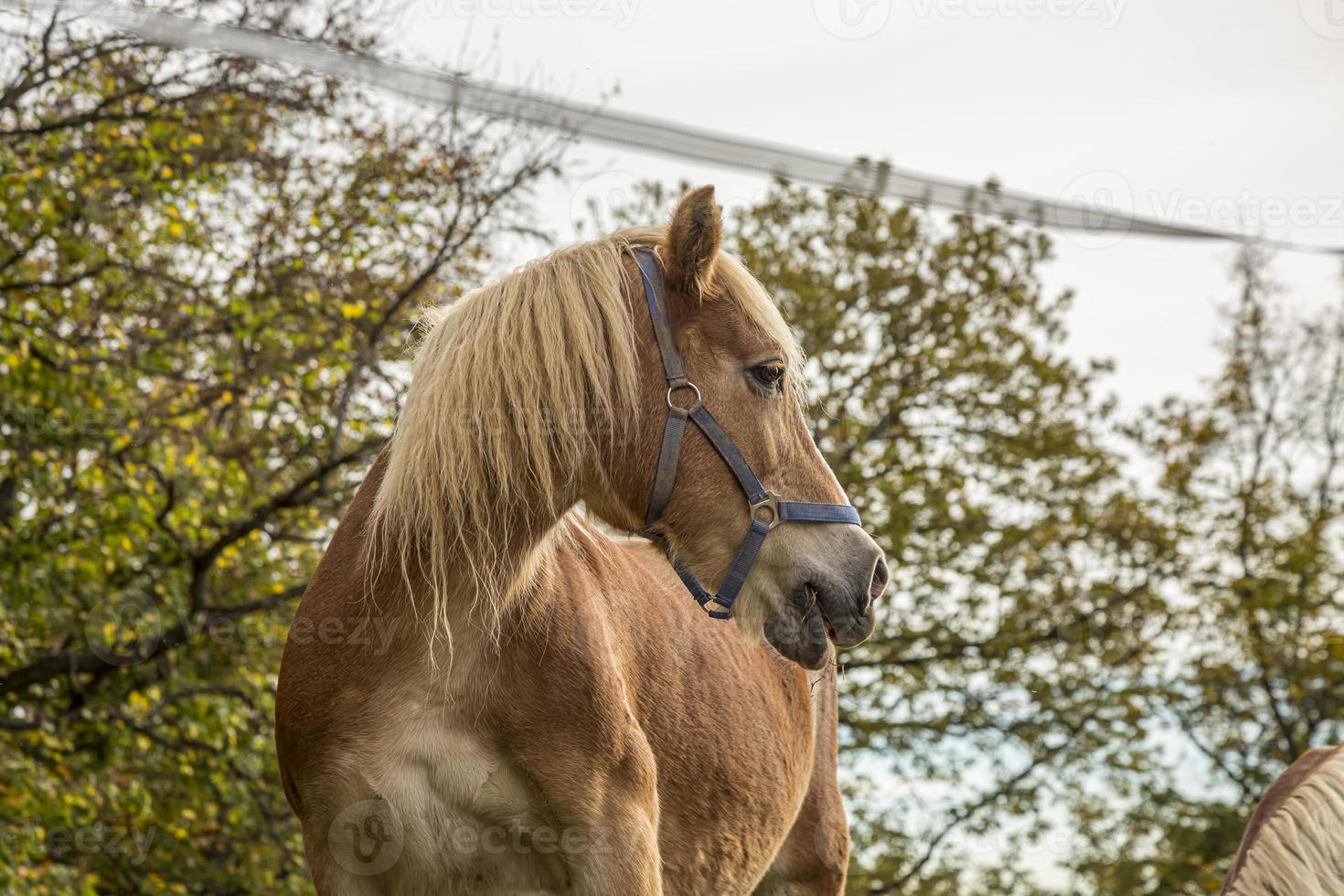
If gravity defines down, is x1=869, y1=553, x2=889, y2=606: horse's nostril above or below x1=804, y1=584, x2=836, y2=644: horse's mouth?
above

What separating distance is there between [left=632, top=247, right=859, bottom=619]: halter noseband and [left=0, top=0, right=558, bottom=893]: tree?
4.73 m

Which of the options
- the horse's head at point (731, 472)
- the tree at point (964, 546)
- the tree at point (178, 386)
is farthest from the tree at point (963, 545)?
the horse's head at point (731, 472)

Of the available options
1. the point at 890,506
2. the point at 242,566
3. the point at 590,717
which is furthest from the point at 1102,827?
the point at 590,717

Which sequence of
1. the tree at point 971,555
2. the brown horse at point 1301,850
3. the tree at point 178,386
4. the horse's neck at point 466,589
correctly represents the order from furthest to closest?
the tree at point 971,555, the tree at point 178,386, the horse's neck at point 466,589, the brown horse at point 1301,850

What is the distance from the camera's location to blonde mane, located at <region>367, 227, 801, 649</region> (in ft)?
11.8

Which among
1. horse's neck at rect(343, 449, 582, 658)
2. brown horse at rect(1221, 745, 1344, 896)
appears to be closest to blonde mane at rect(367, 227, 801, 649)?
horse's neck at rect(343, 449, 582, 658)

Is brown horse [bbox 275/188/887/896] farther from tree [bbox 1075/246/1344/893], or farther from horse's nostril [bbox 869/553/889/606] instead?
tree [bbox 1075/246/1344/893]

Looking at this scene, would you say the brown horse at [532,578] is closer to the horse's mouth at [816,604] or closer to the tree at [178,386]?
the horse's mouth at [816,604]

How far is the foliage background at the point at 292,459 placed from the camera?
327 inches

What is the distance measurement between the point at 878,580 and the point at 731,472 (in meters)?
0.54

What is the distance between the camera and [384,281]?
9422 mm

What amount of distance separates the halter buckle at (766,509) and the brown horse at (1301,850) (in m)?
1.55

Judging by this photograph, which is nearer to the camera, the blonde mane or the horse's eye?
the blonde mane

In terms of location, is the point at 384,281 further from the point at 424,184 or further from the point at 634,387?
the point at 634,387
